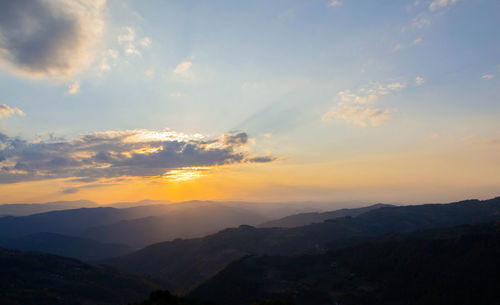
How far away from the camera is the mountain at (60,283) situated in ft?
360

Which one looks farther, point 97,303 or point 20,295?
point 97,303

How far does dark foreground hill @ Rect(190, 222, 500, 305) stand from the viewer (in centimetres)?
8850

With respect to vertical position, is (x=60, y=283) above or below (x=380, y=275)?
below

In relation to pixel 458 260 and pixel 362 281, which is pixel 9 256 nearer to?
pixel 362 281

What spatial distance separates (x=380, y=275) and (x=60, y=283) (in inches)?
5604

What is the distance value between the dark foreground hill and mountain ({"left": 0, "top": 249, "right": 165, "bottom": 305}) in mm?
44764

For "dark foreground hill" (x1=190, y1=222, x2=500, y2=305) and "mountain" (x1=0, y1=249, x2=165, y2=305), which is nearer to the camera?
"dark foreground hill" (x1=190, y1=222, x2=500, y2=305)

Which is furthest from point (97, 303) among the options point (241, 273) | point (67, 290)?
point (241, 273)

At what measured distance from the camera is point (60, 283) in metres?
134

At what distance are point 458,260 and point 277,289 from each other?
65373 millimetres

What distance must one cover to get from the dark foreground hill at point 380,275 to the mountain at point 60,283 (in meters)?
44.8

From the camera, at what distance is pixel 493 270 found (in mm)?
87750

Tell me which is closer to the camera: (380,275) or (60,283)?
(380,275)

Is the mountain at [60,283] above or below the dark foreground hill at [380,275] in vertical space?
below
